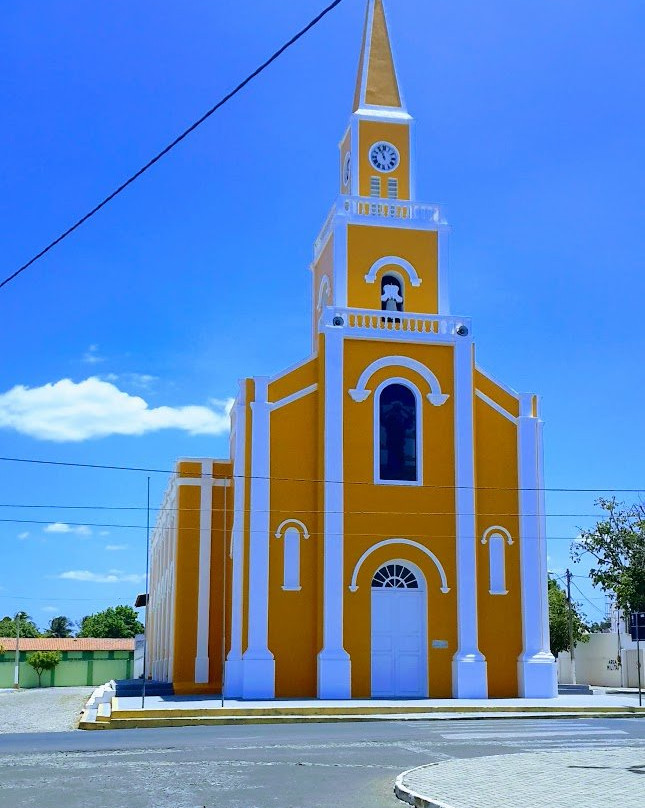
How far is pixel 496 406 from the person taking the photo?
97.9 feet

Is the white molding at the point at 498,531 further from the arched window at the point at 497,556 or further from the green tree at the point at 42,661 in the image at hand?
the green tree at the point at 42,661

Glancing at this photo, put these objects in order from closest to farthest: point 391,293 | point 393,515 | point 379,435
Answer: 1. point 393,515
2. point 379,435
3. point 391,293

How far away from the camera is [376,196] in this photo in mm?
32031

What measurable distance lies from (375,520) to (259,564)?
10.8 feet

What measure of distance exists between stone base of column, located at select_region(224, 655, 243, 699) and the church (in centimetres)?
6

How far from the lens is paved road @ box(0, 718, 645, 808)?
37.1ft

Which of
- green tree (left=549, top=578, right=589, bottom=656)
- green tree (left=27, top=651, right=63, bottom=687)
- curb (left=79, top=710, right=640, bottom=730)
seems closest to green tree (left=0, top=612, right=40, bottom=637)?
green tree (left=27, top=651, right=63, bottom=687)

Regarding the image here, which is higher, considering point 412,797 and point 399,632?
point 399,632

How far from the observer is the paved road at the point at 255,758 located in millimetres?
11297

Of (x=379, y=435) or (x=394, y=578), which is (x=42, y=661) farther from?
(x=379, y=435)

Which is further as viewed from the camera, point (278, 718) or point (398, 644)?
point (398, 644)

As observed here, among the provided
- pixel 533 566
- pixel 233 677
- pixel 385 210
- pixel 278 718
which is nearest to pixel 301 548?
pixel 233 677

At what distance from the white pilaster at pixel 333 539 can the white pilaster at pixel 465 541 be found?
312cm

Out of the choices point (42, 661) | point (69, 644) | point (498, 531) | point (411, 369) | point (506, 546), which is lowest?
point (42, 661)
